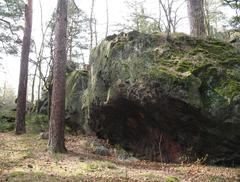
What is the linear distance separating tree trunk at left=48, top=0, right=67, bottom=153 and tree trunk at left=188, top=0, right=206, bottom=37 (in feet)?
17.8

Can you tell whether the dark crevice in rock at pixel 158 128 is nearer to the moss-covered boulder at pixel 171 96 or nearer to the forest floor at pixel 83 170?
the moss-covered boulder at pixel 171 96

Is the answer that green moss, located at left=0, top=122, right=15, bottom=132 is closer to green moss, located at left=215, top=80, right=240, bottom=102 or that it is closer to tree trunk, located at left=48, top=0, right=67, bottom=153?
tree trunk, located at left=48, top=0, right=67, bottom=153

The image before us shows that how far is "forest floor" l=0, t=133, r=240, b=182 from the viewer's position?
25.0 feet

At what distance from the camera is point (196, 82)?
10.1m

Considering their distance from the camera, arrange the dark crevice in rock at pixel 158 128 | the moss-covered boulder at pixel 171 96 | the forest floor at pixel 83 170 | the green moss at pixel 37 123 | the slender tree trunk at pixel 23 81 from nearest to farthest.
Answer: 1. the forest floor at pixel 83 170
2. the moss-covered boulder at pixel 171 96
3. the dark crevice in rock at pixel 158 128
4. the slender tree trunk at pixel 23 81
5. the green moss at pixel 37 123

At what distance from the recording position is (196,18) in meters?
13.2

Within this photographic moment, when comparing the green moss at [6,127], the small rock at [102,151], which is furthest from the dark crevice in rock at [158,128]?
the green moss at [6,127]

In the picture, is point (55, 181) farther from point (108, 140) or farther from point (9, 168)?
point (108, 140)

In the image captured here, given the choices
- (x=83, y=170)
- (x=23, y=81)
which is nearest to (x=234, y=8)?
(x=83, y=170)

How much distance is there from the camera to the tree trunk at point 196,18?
1323 cm

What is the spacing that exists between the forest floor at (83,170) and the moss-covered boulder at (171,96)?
0.87m

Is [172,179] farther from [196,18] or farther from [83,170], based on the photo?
[196,18]

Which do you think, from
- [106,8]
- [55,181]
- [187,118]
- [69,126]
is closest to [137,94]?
[187,118]

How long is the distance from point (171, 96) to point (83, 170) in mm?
3677
